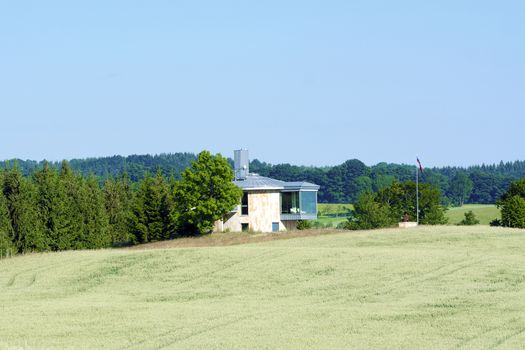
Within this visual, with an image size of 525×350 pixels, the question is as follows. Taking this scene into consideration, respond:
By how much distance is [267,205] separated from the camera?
3629 inches

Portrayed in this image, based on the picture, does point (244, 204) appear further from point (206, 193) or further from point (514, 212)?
point (514, 212)

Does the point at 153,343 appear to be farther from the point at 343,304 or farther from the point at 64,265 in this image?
the point at 64,265

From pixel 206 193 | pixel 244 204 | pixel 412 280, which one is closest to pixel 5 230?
pixel 206 193

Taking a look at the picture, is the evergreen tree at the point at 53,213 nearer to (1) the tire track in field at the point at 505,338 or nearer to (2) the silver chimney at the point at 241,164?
(2) the silver chimney at the point at 241,164

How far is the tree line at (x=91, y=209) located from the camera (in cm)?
8331

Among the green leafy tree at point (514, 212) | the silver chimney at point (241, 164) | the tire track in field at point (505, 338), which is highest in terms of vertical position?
the silver chimney at point (241, 164)

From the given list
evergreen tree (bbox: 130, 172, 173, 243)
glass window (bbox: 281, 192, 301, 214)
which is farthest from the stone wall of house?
evergreen tree (bbox: 130, 172, 173, 243)

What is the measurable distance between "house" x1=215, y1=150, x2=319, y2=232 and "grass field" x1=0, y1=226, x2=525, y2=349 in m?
17.0

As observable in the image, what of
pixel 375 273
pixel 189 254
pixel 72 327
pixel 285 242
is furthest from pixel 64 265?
pixel 72 327

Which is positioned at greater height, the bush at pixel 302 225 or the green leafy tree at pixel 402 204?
the green leafy tree at pixel 402 204

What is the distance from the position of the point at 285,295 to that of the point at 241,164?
55787mm

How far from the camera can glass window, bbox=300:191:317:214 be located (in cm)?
9600

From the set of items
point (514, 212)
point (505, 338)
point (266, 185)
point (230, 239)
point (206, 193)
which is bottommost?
point (505, 338)

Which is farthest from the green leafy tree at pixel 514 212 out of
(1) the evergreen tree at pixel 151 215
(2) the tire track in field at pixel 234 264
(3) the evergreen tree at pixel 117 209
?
(2) the tire track in field at pixel 234 264
